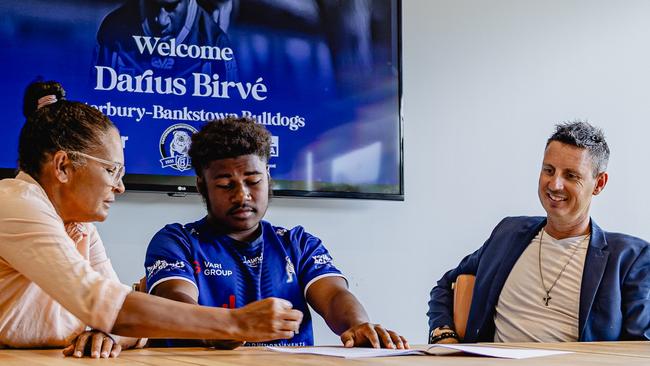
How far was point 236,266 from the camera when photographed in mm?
2172

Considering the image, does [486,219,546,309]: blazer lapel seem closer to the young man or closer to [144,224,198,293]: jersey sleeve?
the young man

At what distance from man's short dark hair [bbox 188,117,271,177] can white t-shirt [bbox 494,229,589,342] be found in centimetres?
100

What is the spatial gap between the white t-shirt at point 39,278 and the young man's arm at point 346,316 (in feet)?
1.79

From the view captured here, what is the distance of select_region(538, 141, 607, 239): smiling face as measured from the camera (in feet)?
9.32

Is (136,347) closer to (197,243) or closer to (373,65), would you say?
(197,243)

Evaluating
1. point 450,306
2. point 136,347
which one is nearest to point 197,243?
point 136,347

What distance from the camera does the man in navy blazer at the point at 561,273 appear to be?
2611mm

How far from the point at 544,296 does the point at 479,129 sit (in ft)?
3.75

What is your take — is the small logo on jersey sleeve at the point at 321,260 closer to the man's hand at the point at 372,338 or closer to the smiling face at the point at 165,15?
the man's hand at the point at 372,338

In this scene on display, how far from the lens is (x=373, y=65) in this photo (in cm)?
354

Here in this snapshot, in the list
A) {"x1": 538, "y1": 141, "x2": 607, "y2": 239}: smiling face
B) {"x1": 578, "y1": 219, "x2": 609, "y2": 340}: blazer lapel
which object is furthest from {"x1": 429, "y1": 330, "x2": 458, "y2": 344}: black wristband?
{"x1": 538, "y1": 141, "x2": 607, "y2": 239}: smiling face

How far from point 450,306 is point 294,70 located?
116 cm

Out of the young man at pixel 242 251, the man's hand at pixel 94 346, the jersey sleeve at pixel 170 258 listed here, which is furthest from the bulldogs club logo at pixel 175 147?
the man's hand at pixel 94 346

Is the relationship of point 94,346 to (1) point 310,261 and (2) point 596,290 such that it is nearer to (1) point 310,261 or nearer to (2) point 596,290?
(1) point 310,261
